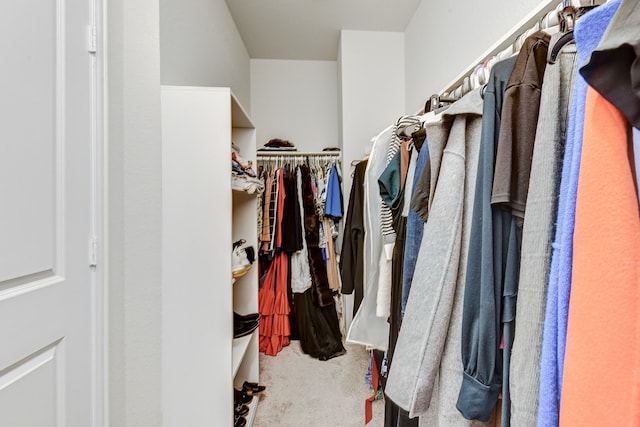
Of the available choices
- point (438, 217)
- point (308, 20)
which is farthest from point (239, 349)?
point (308, 20)

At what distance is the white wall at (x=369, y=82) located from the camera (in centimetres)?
218

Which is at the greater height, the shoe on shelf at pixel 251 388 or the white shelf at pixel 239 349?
the white shelf at pixel 239 349

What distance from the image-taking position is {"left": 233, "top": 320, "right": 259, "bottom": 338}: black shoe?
141 centimetres

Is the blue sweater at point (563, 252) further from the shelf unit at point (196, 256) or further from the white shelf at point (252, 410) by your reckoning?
the white shelf at point (252, 410)

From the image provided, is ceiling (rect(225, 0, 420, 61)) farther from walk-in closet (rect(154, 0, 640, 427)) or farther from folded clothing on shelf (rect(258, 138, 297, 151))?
folded clothing on shelf (rect(258, 138, 297, 151))

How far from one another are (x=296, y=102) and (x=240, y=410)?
8.16 feet

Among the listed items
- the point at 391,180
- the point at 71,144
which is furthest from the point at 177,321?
the point at 391,180

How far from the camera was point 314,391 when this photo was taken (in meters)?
1.72

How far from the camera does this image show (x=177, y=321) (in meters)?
1.11

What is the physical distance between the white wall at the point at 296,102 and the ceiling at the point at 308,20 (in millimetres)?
190

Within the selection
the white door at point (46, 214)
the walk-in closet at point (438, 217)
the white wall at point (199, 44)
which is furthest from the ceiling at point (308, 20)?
the white door at point (46, 214)

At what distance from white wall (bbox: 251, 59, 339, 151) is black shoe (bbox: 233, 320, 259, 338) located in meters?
1.71

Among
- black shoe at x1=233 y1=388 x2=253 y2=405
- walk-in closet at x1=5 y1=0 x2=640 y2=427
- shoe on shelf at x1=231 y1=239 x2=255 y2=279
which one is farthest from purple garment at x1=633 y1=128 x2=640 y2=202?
black shoe at x1=233 y1=388 x2=253 y2=405

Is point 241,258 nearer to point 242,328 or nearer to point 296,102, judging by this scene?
point 242,328
